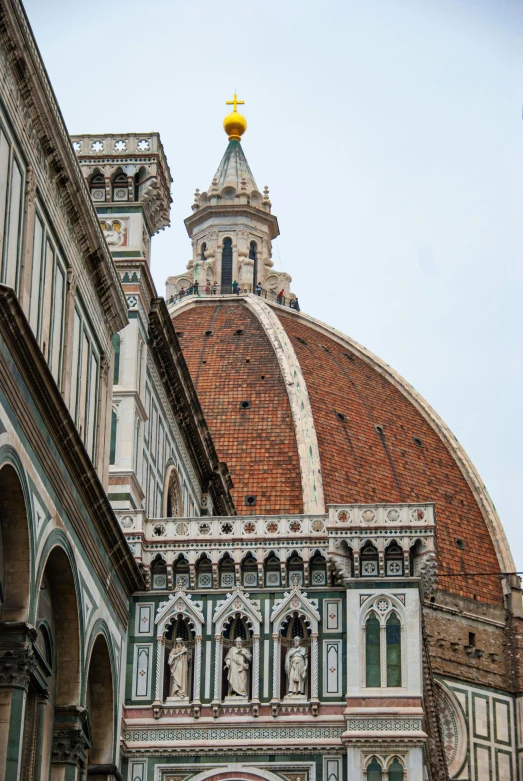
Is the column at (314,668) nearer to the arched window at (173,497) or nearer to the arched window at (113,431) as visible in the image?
the arched window at (113,431)

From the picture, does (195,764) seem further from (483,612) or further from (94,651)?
(483,612)

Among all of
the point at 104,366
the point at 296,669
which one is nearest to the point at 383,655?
the point at 296,669

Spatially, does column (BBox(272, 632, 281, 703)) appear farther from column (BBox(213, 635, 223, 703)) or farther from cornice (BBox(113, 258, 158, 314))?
cornice (BBox(113, 258, 158, 314))

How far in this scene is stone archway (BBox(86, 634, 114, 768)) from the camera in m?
25.5

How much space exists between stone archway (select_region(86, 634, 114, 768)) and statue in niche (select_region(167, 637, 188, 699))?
538 centimetres

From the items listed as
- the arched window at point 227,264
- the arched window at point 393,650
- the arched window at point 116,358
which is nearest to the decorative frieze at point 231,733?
the arched window at point 393,650

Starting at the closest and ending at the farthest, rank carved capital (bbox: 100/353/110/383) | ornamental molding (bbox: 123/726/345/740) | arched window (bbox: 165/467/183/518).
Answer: carved capital (bbox: 100/353/110/383)
ornamental molding (bbox: 123/726/345/740)
arched window (bbox: 165/467/183/518)

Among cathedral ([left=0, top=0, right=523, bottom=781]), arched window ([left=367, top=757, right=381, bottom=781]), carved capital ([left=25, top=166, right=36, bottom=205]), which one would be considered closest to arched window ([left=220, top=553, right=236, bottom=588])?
cathedral ([left=0, top=0, right=523, bottom=781])

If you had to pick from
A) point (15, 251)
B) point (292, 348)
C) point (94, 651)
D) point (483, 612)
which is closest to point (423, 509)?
point (94, 651)

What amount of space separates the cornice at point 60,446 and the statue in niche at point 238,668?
399 centimetres

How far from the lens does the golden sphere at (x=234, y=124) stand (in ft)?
265

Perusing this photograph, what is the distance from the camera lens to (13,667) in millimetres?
21156

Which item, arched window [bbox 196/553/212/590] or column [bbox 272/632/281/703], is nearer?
column [bbox 272/632/281/703]

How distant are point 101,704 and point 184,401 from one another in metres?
11.4
